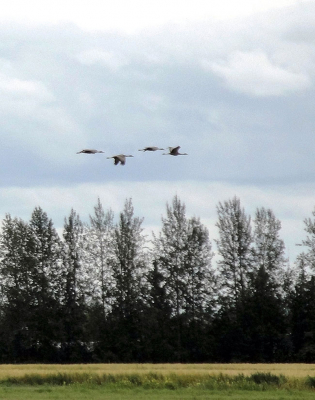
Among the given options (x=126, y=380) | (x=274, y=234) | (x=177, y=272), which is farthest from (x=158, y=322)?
(x=126, y=380)

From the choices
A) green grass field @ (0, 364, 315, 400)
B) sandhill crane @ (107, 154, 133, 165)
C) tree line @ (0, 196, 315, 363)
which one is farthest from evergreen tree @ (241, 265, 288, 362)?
sandhill crane @ (107, 154, 133, 165)

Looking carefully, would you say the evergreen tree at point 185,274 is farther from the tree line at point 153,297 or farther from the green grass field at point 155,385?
the green grass field at point 155,385

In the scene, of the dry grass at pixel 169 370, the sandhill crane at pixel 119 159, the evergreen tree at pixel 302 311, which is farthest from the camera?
the evergreen tree at pixel 302 311

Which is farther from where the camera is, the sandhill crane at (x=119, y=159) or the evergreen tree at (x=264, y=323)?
the evergreen tree at (x=264, y=323)

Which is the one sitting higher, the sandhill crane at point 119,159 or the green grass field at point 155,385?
the sandhill crane at point 119,159

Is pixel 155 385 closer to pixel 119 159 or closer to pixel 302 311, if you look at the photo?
pixel 119 159

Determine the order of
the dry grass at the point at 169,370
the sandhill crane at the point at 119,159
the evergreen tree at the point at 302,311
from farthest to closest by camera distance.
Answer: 1. the evergreen tree at the point at 302,311
2. the dry grass at the point at 169,370
3. the sandhill crane at the point at 119,159

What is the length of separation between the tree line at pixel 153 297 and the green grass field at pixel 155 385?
94.5 ft

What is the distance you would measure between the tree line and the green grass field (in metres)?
28.8

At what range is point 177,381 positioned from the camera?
1320 inches

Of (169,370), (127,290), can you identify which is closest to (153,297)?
(127,290)

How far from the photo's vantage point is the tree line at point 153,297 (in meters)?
63.9

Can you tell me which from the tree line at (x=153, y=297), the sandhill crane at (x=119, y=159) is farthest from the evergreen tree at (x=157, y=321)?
the sandhill crane at (x=119, y=159)

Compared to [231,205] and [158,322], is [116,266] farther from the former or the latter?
[231,205]
